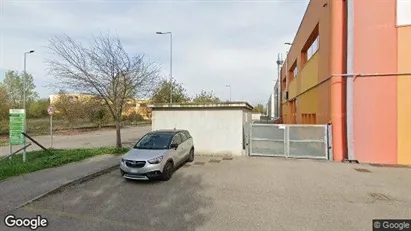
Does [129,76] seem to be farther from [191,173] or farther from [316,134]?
[316,134]

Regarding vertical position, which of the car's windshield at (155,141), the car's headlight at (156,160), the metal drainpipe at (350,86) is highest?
the metal drainpipe at (350,86)

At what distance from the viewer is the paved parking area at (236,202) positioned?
15.7 ft

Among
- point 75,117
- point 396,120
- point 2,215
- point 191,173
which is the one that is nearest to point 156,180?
point 191,173

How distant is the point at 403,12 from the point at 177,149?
9605 mm

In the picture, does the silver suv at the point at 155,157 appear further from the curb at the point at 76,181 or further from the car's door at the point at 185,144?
the curb at the point at 76,181

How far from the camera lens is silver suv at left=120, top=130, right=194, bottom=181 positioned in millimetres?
7312

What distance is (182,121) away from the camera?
13188mm

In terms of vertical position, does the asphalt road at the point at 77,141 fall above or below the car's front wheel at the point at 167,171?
below

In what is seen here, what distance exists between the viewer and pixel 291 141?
11.6 m

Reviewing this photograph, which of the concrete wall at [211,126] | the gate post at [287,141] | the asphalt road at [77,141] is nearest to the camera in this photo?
the gate post at [287,141]

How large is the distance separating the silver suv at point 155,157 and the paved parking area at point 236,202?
0.31m

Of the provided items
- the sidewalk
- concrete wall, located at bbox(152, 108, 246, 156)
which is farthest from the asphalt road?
the sidewalk

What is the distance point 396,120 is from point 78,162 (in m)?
11.9

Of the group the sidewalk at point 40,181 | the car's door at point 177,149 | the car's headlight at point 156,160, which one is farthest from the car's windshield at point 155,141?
the sidewalk at point 40,181
